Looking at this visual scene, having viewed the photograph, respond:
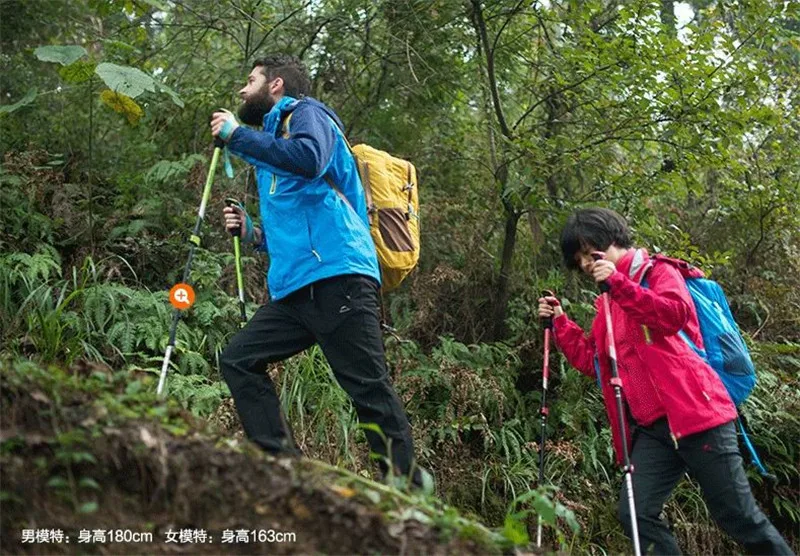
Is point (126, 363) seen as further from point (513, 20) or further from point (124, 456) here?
point (513, 20)

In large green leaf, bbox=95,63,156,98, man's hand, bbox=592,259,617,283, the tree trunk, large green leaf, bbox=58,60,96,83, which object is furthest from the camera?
the tree trunk

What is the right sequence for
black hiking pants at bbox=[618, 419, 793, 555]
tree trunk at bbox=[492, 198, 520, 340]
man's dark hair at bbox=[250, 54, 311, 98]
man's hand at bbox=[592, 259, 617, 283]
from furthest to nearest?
tree trunk at bbox=[492, 198, 520, 340] < man's dark hair at bbox=[250, 54, 311, 98] < man's hand at bbox=[592, 259, 617, 283] < black hiking pants at bbox=[618, 419, 793, 555]

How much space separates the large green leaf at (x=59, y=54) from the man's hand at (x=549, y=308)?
325 cm

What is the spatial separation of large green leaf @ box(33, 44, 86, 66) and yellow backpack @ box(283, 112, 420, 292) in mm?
Result: 1934

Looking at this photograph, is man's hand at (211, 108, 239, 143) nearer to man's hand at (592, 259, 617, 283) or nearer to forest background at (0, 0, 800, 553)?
forest background at (0, 0, 800, 553)

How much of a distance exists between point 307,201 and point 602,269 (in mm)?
1568

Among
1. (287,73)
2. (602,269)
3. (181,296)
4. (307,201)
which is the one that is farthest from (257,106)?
(602,269)

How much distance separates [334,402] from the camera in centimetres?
666

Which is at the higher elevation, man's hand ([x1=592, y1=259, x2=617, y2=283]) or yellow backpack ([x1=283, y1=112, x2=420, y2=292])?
yellow backpack ([x1=283, y1=112, x2=420, y2=292])

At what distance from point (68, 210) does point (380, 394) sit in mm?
4226

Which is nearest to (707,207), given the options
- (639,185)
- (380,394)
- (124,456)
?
(639,185)

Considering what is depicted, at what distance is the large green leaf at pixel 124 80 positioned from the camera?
5340mm

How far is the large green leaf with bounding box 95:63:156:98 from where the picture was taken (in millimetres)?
5340

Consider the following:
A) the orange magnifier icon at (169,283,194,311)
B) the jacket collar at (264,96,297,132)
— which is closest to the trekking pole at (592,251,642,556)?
the jacket collar at (264,96,297,132)
